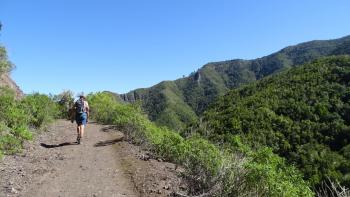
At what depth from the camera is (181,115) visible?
194 m

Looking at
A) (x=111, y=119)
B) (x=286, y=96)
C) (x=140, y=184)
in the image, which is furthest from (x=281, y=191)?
(x=286, y=96)

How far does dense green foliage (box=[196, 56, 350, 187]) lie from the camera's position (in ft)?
221

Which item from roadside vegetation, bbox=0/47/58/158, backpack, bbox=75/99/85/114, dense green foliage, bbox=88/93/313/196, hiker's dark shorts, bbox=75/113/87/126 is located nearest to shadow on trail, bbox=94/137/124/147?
hiker's dark shorts, bbox=75/113/87/126

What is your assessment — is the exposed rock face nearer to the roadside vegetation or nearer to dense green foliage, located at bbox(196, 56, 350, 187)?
the roadside vegetation

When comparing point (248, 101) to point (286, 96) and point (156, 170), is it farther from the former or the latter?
point (156, 170)

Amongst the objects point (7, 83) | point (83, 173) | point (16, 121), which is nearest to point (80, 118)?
point (16, 121)

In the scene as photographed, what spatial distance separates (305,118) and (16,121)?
242 feet

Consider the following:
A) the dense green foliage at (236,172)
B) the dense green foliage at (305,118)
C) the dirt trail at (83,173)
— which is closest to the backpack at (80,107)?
the dirt trail at (83,173)

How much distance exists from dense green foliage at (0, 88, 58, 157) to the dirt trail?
395mm

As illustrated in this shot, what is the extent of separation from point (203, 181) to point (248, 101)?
9024 cm

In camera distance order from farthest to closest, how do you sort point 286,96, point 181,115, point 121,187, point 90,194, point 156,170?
point 181,115
point 286,96
point 156,170
point 121,187
point 90,194

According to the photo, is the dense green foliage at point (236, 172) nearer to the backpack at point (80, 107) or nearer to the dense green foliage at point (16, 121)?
the dense green foliage at point (16, 121)

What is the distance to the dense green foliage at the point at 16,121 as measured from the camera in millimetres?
11766

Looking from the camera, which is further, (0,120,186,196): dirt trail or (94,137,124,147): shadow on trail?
(94,137,124,147): shadow on trail
